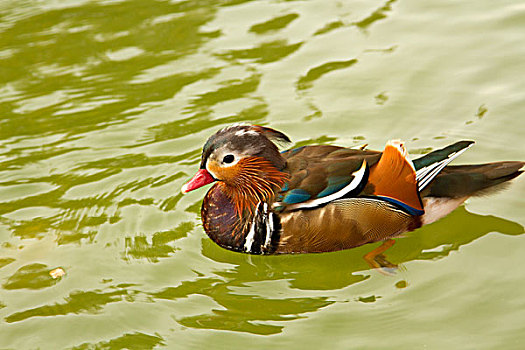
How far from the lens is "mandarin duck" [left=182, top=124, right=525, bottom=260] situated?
550cm

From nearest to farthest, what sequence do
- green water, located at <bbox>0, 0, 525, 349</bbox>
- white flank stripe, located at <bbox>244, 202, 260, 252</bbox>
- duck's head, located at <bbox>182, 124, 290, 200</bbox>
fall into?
green water, located at <bbox>0, 0, 525, 349</bbox> < duck's head, located at <bbox>182, 124, 290, 200</bbox> < white flank stripe, located at <bbox>244, 202, 260, 252</bbox>

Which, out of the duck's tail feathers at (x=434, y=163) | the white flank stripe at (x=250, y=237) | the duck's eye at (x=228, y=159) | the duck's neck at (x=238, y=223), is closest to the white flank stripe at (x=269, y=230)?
the duck's neck at (x=238, y=223)

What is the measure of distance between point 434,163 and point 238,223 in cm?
151

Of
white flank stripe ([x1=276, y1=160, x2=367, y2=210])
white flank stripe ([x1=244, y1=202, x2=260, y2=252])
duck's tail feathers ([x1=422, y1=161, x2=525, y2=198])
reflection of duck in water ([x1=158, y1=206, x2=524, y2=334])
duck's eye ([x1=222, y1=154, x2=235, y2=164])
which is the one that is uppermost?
duck's eye ([x1=222, y1=154, x2=235, y2=164])

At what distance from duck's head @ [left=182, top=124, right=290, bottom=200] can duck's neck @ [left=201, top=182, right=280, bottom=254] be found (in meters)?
0.13

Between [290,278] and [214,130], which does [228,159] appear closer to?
[290,278]

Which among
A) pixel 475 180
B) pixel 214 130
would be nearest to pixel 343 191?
pixel 475 180

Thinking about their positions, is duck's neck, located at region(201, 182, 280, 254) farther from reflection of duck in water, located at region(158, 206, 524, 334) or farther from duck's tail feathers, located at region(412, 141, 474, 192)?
duck's tail feathers, located at region(412, 141, 474, 192)

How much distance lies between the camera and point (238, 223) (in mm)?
5844

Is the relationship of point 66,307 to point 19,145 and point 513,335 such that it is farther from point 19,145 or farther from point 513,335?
point 513,335

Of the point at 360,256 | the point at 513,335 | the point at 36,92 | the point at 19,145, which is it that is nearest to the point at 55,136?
the point at 19,145

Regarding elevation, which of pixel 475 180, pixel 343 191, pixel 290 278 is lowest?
pixel 290 278

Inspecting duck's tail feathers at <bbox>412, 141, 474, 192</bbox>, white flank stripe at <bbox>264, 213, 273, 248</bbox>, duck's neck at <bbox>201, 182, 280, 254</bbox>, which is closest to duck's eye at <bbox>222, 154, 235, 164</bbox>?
duck's neck at <bbox>201, 182, 280, 254</bbox>

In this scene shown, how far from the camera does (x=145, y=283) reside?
551cm
